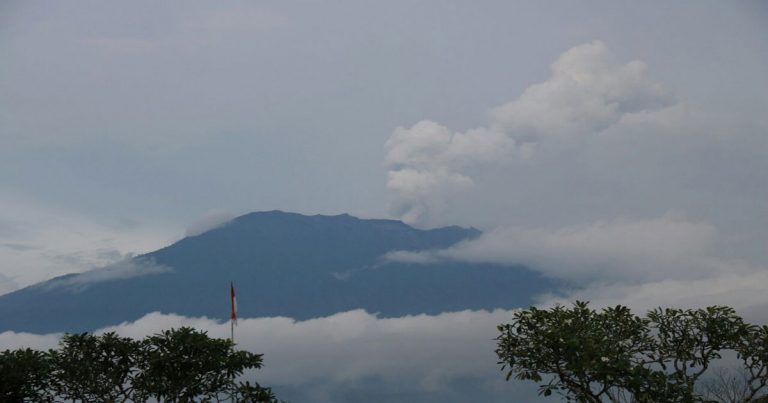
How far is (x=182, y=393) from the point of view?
32.5 metres

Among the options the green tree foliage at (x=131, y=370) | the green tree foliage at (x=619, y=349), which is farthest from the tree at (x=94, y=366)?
the green tree foliage at (x=619, y=349)

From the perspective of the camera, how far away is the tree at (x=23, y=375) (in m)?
31.0

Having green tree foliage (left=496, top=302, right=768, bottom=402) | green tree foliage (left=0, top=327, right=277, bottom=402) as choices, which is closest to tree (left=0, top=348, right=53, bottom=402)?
green tree foliage (left=0, top=327, right=277, bottom=402)

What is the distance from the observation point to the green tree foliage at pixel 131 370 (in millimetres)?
31734

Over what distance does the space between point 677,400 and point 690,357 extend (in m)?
4.76

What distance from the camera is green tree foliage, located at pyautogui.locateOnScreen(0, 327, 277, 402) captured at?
104ft

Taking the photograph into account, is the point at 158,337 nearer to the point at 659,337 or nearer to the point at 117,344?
the point at 117,344

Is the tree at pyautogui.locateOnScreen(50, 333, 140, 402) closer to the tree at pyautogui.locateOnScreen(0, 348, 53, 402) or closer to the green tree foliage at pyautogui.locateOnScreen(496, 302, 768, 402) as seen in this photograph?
the tree at pyautogui.locateOnScreen(0, 348, 53, 402)

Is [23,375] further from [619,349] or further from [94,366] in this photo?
[619,349]

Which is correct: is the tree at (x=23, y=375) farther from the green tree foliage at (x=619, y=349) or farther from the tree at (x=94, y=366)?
the green tree foliage at (x=619, y=349)

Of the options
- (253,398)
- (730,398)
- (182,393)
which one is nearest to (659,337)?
(730,398)

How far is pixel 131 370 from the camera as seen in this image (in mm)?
33188

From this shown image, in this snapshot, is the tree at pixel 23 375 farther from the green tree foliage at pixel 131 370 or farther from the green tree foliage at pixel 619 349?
the green tree foliage at pixel 619 349

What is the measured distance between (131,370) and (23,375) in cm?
458
